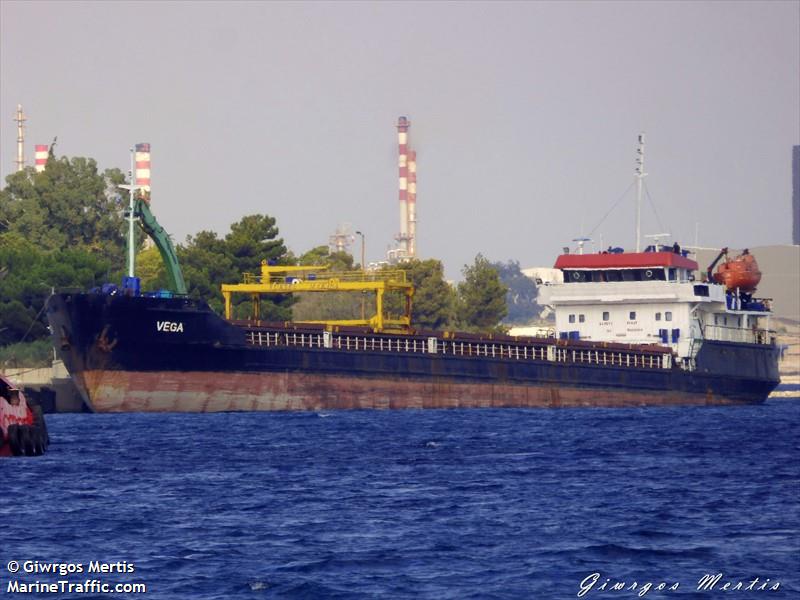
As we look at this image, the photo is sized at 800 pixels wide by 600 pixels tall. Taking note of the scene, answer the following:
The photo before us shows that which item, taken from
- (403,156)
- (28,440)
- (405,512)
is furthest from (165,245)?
(403,156)

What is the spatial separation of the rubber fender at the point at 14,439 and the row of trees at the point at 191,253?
159 ft

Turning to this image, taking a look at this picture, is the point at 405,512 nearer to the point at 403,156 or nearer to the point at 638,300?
the point at 638,300

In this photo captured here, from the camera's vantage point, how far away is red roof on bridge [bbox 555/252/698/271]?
278ft

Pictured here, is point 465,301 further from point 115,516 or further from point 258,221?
point 115,516

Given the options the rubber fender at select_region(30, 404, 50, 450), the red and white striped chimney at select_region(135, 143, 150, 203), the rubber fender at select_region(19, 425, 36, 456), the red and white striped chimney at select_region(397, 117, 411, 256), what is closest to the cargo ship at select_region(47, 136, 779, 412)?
the rubber fender at select_region(30, 404, 50, 450)

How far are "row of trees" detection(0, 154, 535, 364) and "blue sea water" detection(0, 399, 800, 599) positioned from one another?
46.7 metres

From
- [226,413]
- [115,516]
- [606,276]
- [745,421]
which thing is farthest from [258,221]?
[115,516]

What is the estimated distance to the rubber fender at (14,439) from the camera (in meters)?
47.8

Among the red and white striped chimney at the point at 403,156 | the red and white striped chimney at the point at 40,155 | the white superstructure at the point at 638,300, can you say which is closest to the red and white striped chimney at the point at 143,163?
the red and white striped chimney at the point at 40,155

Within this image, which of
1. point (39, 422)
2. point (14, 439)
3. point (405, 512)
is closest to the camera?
point (405, 512)

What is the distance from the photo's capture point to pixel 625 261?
3349 inches

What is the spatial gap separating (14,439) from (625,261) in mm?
44338

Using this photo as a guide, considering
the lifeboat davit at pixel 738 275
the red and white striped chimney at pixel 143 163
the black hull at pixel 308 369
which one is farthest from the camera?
the red and white striped chimney at pixel 143 163

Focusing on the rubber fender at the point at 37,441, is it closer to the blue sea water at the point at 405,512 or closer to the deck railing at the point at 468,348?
the blue sea water at the point at 405,512
